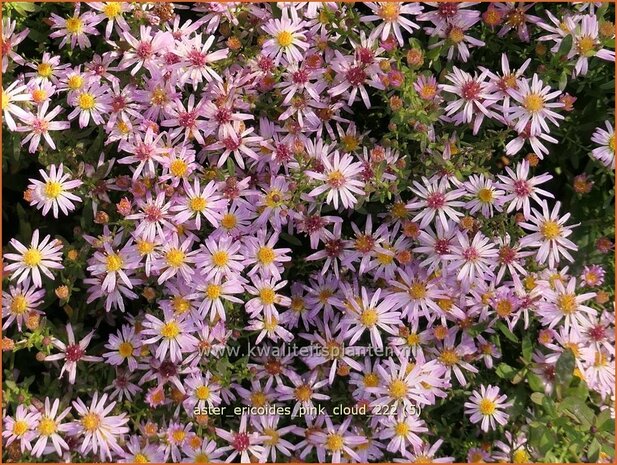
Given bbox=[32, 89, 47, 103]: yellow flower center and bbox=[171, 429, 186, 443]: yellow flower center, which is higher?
bbox=[32, 89, 47, 103]: yellow flower center

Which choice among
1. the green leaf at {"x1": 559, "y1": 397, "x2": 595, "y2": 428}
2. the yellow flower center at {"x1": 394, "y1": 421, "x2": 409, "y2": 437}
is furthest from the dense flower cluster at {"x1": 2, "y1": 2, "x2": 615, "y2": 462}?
the green leaf at {"x1": 559, "y1": 397, "x2": 595, "y2": 428}

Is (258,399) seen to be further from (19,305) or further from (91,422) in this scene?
(19,305)

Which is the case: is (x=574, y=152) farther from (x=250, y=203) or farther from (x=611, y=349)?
(x=250, y=203)

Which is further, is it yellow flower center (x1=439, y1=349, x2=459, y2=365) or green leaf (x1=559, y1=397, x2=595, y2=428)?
yellow flower center (x1=439, y1=349, x2=459, y2=365)

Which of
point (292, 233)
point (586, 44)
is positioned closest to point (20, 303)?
point (292, 233)

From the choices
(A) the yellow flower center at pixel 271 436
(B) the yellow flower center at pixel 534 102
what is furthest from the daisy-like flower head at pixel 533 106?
(A) the yellow flower center at pixel 271 436

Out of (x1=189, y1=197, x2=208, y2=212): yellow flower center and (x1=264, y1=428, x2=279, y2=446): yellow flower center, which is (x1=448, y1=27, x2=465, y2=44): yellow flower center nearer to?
(x1=189, y1=197, x2=208, y2=212): yellow flower center
